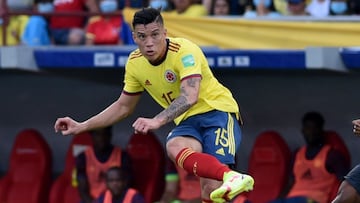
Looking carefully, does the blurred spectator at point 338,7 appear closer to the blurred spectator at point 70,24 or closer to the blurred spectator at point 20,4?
the blurred spectator at point 70,24

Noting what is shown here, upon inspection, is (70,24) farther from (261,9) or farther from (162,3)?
(261,9)

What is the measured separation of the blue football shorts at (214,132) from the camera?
9.27 metres

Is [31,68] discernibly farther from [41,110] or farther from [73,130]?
[73,130]

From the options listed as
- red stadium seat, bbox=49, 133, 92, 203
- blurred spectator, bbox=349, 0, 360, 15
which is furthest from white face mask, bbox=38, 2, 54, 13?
blurred spectator, bbox=349, 0, 360, 15

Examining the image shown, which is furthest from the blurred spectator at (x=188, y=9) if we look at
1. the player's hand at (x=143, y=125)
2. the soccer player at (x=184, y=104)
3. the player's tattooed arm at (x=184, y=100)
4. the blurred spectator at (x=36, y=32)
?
the player's hand at (x=143, y=125)

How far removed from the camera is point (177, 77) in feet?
30.1

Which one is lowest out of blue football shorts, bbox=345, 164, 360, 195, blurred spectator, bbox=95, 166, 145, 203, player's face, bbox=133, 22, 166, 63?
blurred spectator, bbox=95, 166, 145, 203

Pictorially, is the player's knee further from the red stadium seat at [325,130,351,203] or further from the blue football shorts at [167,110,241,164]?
the red stadium seat at [325,130,351,203]

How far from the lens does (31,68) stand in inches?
531

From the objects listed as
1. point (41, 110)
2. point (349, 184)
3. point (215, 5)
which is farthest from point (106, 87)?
point (349, 184)

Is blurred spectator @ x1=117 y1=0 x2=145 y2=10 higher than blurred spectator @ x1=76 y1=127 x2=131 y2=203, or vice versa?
blurred spectator @ x1=117 y1=0 x2=145 y2=10

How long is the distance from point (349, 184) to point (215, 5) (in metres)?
4.49

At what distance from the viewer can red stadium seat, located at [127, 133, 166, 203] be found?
1409cm

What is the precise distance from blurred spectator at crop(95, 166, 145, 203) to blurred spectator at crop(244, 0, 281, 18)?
2222 mm
